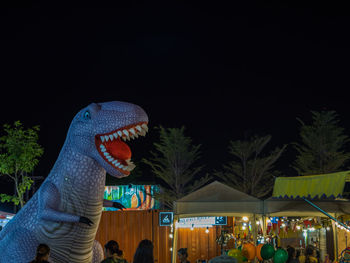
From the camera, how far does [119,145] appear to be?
179 inches

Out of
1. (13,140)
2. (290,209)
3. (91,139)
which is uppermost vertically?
(13,140)

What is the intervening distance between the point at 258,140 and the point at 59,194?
759 inches

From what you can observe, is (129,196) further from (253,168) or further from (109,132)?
(109,132)

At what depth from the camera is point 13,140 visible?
1664cm

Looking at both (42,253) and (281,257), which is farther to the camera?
(281,257)

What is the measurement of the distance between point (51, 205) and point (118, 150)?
0.84 metres

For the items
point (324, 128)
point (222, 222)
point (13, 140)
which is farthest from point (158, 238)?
point (324, 128)

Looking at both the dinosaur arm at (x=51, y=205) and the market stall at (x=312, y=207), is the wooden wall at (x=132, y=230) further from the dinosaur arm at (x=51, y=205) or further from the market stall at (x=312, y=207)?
the dinosaur arm at (x=51, y=205)

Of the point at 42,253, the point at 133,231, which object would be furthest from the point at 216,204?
the point at 133,231

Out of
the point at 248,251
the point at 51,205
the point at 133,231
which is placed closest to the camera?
the point at 51,205

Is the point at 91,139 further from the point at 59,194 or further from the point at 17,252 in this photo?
the point at 17,252

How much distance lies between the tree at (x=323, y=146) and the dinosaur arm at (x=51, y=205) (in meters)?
19.2

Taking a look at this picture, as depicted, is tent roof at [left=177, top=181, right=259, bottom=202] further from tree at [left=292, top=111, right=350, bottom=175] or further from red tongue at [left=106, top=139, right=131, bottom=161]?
tree at [left=292, top=111, right=350, bottom=175]

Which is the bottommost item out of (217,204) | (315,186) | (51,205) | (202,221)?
(202,221)
